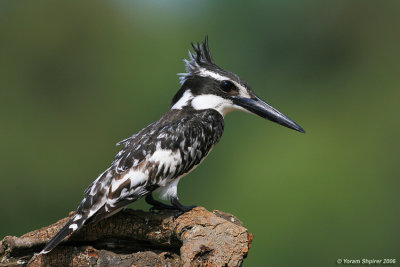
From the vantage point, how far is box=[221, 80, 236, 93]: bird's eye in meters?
5.21

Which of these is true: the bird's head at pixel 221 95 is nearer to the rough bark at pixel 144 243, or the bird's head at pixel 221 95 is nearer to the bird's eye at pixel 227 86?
the bird's eye at pixel 227 86

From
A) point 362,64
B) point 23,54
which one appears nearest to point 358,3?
point 362,64

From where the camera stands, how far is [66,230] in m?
4.11

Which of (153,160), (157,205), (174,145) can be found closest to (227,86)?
(174,145)

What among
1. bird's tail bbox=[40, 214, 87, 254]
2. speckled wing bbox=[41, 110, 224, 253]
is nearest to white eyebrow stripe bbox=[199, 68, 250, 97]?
speckled wing bbox=[41, 110, 224, 253]

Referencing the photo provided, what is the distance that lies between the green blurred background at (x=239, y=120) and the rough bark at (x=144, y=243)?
684cm

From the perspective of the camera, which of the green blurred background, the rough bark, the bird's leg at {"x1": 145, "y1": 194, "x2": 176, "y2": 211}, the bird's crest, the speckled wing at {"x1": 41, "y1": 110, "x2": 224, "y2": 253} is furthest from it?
the green blurred background

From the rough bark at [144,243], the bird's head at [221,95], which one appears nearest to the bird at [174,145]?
the bird's head at [221,95]

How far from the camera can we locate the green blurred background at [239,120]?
1198 centimetres

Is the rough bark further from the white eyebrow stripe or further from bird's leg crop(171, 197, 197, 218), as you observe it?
the white eyebrow stripe

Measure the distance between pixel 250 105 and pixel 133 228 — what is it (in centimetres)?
156

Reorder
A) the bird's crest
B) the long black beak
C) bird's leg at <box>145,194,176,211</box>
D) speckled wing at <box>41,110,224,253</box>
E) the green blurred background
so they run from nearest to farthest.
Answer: speckled wing at <box>41,110,224,253</box>, bird's leg at <box>145,194,176,211</box>, the long black beak, the bird's crest, the green blurred background

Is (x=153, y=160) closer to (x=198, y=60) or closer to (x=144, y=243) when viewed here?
(x=144, y=243)

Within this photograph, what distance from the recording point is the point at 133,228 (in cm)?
432
